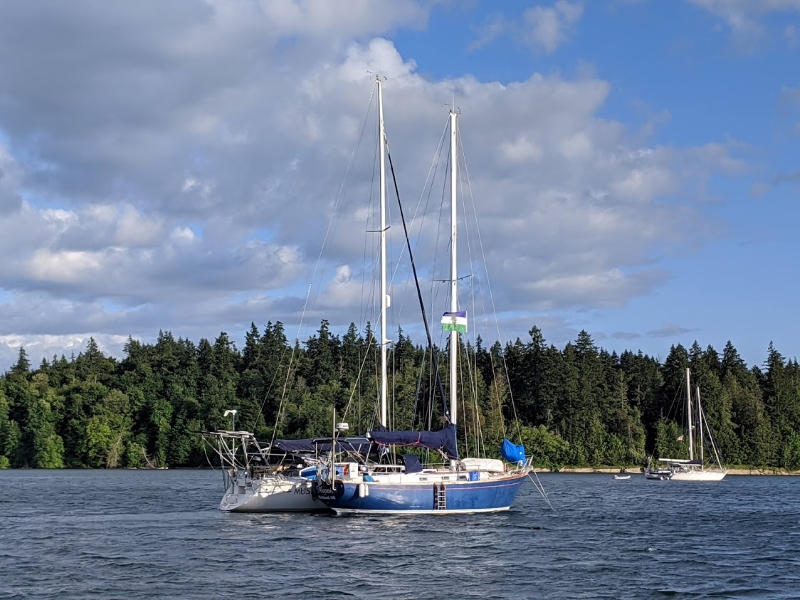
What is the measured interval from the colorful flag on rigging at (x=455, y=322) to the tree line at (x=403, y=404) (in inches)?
3308

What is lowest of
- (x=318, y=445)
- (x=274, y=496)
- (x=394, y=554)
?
(x=394, y=554)

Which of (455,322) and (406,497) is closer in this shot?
(406,497)

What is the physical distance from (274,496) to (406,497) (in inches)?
345

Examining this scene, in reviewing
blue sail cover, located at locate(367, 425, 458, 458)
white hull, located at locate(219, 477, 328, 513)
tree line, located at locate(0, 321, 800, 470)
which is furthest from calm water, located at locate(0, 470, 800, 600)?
tree line, located at locate(0, 321, 800, 470)

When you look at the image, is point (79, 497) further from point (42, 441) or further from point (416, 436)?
point (42, 441)

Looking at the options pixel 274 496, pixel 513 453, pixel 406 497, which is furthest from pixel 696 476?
pixel 274 496

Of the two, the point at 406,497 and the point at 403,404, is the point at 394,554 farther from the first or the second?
the point at 403,404

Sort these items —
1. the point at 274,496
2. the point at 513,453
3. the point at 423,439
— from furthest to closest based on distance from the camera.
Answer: the point at 513,453
the point at 274,496
the point at 423,439

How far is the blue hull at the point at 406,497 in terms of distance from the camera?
2149 inches

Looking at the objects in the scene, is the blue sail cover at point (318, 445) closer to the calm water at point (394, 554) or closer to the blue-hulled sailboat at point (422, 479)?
the blue-hulled sailboat at point (422, 479)

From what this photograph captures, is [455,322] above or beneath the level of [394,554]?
above

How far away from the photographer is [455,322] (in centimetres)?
6116

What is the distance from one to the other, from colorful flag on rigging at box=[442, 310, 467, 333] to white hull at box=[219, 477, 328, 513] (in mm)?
12679

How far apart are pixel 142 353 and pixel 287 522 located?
14543 cm
